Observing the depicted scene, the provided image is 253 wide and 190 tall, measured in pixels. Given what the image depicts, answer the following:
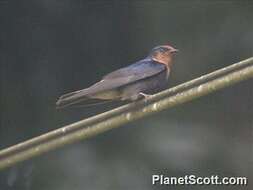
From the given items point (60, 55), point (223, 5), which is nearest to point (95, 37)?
point (60, 55)

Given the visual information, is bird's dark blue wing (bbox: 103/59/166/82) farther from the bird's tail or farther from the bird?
the bird's tail

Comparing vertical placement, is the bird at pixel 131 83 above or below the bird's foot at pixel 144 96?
above

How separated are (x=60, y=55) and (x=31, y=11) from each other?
0.31 m

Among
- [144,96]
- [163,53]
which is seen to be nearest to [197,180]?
[144,96]

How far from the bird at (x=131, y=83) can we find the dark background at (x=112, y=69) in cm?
7

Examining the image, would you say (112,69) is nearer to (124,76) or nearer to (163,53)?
(124,76)

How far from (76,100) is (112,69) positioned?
0.29m

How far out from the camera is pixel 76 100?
5.10 metres

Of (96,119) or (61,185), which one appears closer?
(96,119)

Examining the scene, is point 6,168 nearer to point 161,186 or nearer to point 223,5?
point 161,186

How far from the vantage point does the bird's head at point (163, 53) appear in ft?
17.1

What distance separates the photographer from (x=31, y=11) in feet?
17.5

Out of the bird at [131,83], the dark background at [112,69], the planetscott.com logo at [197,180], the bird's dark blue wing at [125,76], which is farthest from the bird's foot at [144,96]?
the planetscott.com logo at [197,180]

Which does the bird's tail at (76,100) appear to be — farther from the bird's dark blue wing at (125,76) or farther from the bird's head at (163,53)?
the bird's head at (163,53)
